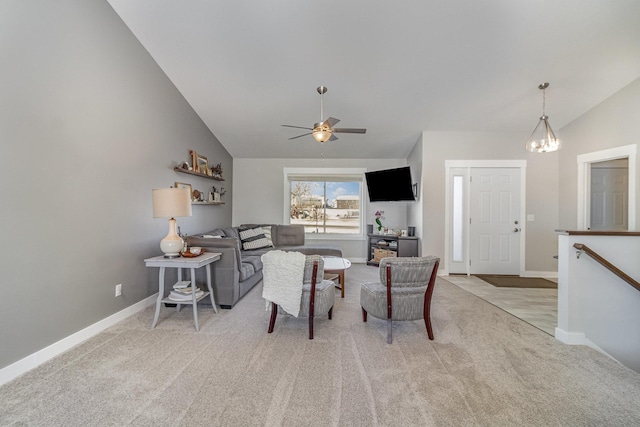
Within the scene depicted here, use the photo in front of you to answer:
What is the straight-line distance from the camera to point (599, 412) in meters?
1.69

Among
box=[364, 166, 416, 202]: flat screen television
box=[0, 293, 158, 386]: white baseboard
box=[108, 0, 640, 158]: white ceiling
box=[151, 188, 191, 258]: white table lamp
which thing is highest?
box=[108, 0, 640, 158]: white ceiling

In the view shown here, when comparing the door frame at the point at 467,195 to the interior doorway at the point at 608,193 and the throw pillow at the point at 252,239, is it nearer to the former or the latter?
the interior doorway at the point at 608,193

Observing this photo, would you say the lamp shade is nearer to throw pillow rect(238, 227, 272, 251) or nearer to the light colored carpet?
the light colored carpet

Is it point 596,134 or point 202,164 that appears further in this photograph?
point 202,164

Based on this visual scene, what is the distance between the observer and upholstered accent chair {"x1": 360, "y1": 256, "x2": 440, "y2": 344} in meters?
2.55

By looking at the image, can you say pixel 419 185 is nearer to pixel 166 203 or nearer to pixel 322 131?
pixel 322 131

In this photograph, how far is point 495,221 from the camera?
16.8 ft

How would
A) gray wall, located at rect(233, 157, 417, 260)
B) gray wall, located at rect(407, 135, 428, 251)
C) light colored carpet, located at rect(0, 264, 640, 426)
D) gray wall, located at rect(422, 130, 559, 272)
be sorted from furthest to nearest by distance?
gray wall, located at rect(233, 157, 417, 260)
gray wall, located at rect(407, 135, 428, 251)
gray wall, located at rect(422, 130, 559, 272)
light colored carpet, located at rect(0, 264, 640, 426)

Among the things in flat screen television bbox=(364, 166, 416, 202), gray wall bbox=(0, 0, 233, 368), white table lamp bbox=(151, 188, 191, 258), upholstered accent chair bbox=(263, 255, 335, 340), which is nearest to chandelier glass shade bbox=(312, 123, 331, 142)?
upholstered accent chair bbox=(263, 255, 335, 340)

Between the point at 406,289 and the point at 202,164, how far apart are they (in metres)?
4.05

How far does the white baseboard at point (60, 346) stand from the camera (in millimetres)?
1958

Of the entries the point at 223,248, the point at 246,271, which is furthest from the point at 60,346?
the point at 246,271

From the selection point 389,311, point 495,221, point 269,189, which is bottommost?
point 389,311

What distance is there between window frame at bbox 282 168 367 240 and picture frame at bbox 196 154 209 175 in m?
→ 1.98
